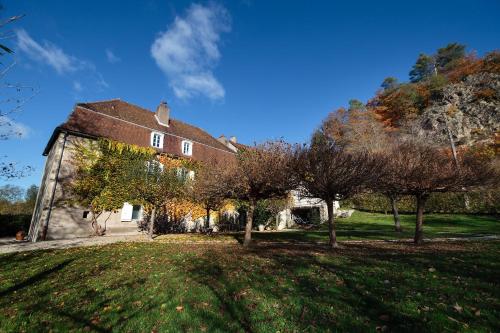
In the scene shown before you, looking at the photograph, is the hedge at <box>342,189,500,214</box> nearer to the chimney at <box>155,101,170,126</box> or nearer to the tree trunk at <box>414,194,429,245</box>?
the tree trunk at <box>414,194,429,245</box>

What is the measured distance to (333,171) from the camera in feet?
36.2

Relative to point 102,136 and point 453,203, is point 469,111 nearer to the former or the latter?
point 453,203

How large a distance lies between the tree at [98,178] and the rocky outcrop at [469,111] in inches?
1552

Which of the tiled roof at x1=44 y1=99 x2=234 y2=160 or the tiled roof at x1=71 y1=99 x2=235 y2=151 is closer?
the tiled roof at x1=44 y1=99 x2=234 y2=160

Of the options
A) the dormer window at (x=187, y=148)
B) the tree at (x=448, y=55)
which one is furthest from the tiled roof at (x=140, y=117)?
the tree at (x=448, y=55)

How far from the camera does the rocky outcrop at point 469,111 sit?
113 feet

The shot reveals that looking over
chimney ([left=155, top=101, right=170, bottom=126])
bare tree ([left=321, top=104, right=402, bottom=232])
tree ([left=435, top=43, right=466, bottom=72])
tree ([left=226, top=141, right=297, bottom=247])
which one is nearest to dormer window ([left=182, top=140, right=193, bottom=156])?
chimney ([left=155, top=101, right=170, bottom=126])

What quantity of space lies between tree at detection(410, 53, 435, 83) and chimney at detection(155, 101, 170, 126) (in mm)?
52136

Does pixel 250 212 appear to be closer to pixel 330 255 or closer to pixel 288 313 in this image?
pixel 330 255

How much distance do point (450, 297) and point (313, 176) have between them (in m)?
7.01

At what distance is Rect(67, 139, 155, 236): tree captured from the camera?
17.7 metres

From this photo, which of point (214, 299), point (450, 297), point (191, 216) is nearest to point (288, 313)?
point (214, 299)

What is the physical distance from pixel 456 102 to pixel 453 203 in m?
21.7

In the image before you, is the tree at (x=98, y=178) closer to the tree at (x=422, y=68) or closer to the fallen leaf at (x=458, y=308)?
the fallen leaf at (x=458, y=308)
